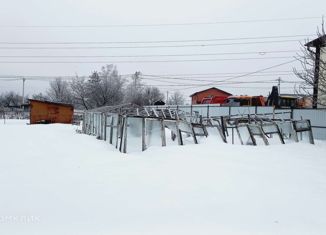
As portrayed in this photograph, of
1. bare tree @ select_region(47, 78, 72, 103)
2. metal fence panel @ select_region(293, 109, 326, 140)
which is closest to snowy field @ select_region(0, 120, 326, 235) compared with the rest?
metal fence panel @ select_region(293, 109, 326, 140)

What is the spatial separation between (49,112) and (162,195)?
28943 millimetres

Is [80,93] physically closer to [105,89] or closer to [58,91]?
[105,89]

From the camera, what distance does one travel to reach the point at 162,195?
5.85 metres

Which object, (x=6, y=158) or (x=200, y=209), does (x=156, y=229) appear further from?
(x=6, y=158)

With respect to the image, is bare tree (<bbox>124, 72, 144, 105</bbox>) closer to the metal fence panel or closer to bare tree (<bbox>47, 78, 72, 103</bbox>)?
bare tree (<bbox>47, 78, 72, 103</bbox>)

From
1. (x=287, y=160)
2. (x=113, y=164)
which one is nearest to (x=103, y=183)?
(x=113, y=164)

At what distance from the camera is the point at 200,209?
518cm

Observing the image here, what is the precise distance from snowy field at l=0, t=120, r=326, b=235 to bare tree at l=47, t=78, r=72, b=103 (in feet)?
208

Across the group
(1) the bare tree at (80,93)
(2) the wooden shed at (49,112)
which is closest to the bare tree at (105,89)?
(1) the bare tree at (80,93)

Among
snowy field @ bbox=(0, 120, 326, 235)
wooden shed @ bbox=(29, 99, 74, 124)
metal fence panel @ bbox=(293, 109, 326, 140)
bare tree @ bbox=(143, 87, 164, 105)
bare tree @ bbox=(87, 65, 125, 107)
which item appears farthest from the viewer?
bare tree @ bbox=(143, 87, 164, 105)

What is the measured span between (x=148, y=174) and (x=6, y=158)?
13.7ft

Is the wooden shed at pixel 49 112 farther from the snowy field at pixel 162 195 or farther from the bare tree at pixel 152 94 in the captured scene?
the bare tree at pixel 152 94

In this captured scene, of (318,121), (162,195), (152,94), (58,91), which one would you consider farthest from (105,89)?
(162,195)

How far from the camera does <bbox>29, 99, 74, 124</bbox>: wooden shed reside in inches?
1267
